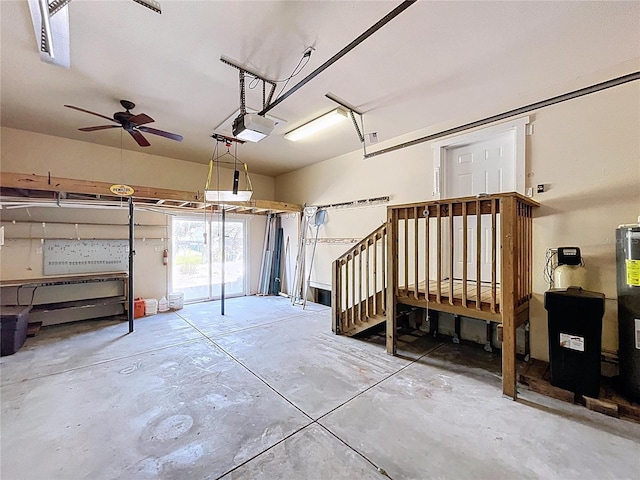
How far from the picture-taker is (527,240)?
3312 millimetres

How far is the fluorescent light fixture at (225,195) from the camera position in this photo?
5.17m

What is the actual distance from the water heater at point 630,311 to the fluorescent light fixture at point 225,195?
498 centimetres

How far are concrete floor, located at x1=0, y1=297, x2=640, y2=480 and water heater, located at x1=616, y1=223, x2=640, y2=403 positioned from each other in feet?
1.24

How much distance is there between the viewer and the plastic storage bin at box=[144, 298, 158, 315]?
549 centimetres

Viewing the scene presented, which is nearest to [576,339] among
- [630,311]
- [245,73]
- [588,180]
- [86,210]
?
[630,311]

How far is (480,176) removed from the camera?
4.03 meters

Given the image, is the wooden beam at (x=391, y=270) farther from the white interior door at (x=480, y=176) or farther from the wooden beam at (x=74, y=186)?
the wooden beam at (x=74, y=186)

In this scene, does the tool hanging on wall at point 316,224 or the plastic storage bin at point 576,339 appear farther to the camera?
the tool hanging on wall at point 316,224

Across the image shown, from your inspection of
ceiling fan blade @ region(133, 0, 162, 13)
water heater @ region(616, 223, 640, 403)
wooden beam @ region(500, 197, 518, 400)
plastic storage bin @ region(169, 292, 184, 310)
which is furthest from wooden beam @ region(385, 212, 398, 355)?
plastic storage bin @ region(169, 292, 184, 310)

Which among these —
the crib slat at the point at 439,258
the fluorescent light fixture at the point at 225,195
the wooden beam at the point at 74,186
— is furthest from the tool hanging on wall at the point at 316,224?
the crib slat at the point at 439,258

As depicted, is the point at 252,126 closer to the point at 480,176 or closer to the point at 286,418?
the point at 286,418

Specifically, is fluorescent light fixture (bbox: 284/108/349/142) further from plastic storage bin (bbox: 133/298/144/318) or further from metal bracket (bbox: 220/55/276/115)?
plastic storage bin (bbox: 133/298/144/318)

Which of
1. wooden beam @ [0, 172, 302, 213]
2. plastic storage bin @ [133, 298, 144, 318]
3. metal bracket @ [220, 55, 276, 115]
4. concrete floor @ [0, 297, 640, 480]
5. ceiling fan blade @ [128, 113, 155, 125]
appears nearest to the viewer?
concrete floor @ [0, 297, 640, 480]

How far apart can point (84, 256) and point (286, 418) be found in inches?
206
